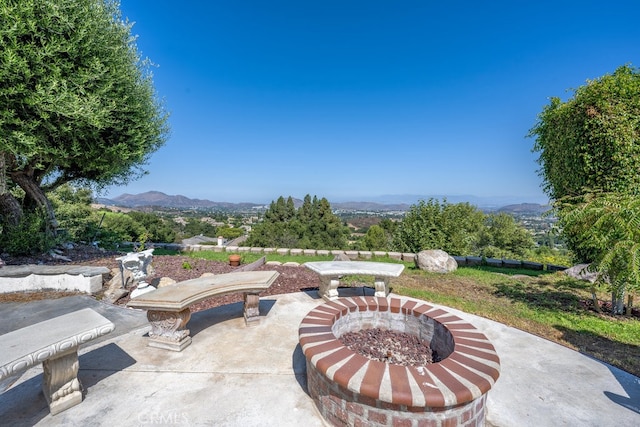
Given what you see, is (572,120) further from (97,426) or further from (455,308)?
(97,426)

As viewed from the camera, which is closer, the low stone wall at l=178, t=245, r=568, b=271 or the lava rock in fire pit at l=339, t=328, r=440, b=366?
the lava rock in fire pit at l=339, t=328, r=440, b=366

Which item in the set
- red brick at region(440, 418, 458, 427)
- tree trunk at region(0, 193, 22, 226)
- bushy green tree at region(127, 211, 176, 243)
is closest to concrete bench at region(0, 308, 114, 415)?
red brick at region(440, 418, 458, 427)

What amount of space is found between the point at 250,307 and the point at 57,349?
226cm

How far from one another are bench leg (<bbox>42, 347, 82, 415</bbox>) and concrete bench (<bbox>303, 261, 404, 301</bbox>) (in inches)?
130

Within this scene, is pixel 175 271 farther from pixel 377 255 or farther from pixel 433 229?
pixel 433 229

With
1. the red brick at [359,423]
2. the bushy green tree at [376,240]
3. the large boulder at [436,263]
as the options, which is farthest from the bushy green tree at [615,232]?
the bushy green tree at [376,240]

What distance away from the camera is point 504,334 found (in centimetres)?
407

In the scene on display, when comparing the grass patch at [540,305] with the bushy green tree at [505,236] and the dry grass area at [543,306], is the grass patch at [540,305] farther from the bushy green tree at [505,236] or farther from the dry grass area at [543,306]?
the bushy green tree at [505,236]

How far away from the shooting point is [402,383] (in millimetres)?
2053

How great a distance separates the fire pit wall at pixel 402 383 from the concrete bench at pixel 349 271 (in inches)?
74.5

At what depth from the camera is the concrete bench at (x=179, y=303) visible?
323cm

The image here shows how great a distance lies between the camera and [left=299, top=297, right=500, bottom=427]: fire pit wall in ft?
6.48

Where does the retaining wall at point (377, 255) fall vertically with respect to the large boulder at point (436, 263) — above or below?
below

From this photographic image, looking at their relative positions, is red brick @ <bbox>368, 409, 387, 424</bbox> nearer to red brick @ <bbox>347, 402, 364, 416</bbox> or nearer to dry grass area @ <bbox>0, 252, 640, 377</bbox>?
red brick @ <bbox>347, 402, 364, 416</bbox>
